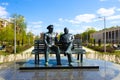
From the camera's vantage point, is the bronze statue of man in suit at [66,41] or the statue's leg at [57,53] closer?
the statue's leg at [57,53]

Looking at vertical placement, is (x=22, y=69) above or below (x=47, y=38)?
below

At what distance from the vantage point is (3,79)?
9945 mm

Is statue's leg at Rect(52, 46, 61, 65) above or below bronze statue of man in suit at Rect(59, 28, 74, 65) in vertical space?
below

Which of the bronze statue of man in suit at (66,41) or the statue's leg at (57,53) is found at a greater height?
the bronze statue of man in suit at (66,41)

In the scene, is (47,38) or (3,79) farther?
(47,38)

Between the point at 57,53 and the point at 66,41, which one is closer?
the point at 57,53

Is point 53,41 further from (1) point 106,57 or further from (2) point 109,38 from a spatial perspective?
(2) point 109,38

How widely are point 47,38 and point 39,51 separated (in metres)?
0.94

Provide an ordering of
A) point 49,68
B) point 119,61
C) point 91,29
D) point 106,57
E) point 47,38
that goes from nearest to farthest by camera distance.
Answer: point 49,68, point 47,38, point 119,61, point 106,57, point 91,29

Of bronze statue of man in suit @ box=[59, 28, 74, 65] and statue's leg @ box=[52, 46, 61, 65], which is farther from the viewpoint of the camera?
bronze statue of man in suit @ box=[59, 28, 74, 65]

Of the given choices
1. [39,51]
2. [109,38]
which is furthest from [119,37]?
[39,51]

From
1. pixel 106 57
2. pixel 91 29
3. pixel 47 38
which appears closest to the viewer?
pixel 47 38

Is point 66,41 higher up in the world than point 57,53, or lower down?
Answer: higher up

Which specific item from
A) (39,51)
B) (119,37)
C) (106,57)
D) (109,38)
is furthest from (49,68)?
(109,38)
